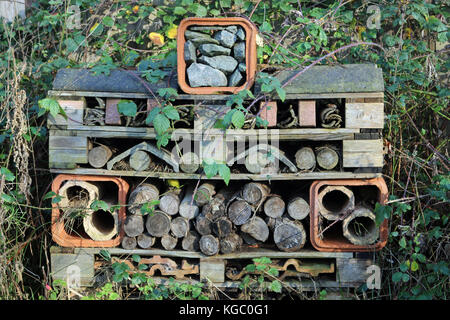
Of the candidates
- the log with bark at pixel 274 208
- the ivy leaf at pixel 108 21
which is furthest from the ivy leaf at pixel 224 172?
the ivy leaf at pixel 108 21

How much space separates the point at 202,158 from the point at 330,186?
807 millimetres

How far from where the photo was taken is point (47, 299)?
120 inches

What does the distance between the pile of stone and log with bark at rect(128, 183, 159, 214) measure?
0.71m

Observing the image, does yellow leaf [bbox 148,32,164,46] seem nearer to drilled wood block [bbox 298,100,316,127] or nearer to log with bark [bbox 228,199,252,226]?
drilled wood block [bbox 298,100,316,127]

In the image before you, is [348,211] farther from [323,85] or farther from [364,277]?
[323,85]

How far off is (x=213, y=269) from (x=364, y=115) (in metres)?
1.31

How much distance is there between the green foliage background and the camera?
313 cm

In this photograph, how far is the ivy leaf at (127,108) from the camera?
3.00m

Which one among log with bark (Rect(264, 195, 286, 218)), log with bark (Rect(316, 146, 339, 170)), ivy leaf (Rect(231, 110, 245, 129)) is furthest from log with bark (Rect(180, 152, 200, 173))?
log with bark (Rect(316, 146, 339, 170))

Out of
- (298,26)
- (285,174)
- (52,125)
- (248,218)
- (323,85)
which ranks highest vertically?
(298,26)

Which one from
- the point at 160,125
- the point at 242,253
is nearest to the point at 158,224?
the point at 242,253

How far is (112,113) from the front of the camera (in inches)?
122

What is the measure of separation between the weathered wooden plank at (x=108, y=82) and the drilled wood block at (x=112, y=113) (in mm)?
73
